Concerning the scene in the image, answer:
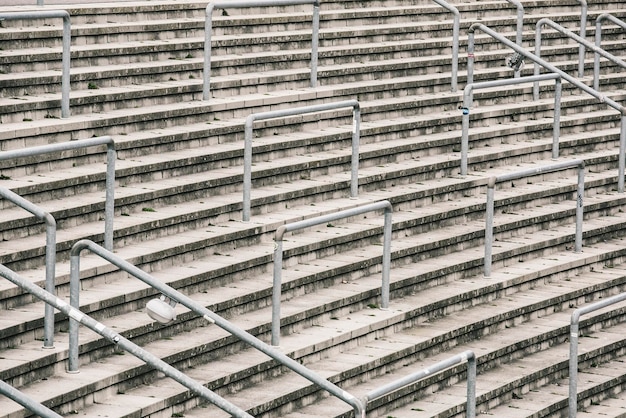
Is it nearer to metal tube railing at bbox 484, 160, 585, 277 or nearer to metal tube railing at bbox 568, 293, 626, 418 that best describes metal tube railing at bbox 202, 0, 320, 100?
metal tube railing at bbox 484, 160, 585, 277

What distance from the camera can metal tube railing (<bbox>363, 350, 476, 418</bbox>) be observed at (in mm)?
7902

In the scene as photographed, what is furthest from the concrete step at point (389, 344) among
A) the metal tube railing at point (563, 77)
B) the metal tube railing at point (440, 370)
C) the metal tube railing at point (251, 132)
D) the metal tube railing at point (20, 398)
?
the metal tube railing at point (563, 77)

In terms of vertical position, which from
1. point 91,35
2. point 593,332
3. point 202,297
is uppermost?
point 91,35

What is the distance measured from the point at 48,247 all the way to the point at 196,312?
969 mm

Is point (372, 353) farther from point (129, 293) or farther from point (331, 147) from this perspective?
point (331, 147)

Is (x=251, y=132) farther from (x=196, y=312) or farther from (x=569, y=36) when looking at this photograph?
(x=569, y=36)

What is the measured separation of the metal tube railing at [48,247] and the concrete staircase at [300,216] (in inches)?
4.5

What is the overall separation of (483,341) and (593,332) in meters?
1.36

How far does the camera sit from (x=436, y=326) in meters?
10.7

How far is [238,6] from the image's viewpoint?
1284 centimetres

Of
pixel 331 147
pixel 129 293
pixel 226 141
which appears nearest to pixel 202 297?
pixel 129 293

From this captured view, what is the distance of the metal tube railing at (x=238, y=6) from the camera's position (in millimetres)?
12268

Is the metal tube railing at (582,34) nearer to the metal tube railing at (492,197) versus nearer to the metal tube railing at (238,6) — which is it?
the metal tube railing at (238,6)

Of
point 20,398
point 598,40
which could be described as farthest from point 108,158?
point 598,40
